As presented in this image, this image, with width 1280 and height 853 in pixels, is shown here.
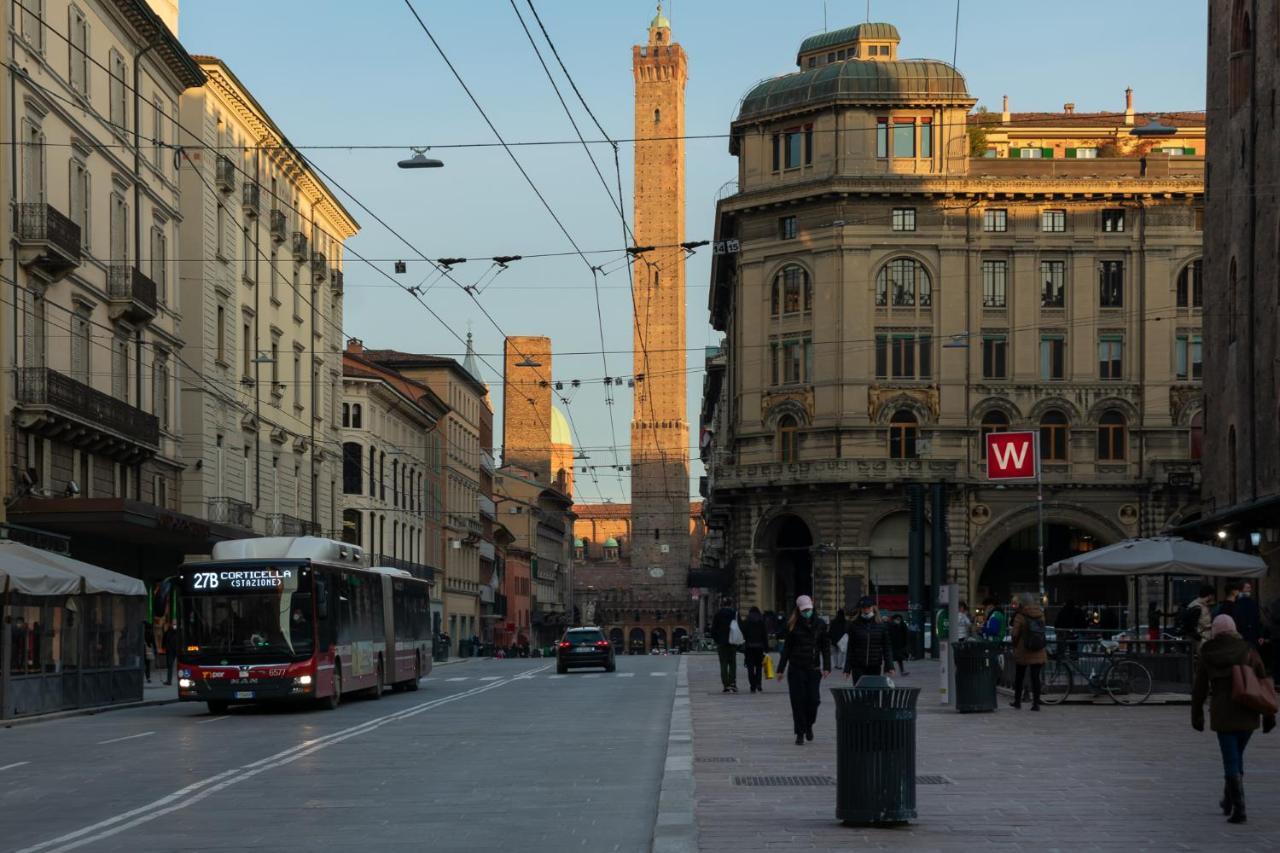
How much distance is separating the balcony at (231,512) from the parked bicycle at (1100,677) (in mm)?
29870

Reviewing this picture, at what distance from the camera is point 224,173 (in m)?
54.8

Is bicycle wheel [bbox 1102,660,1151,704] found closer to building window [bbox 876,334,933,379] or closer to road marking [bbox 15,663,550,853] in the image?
road marking [bbox 15,663,550,853]

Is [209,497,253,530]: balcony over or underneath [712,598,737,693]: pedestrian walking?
over

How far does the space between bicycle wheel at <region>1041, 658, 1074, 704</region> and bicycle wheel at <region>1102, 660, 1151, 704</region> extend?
0.59 m

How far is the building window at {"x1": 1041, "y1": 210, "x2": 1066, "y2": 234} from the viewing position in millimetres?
72938

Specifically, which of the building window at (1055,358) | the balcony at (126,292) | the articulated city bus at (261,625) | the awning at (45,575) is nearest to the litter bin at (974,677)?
the articulated city bus at (261,625)

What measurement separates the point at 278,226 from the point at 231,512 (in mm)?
10737

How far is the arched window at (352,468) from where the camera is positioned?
80.9m

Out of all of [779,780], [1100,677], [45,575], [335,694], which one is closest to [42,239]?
[45,575]

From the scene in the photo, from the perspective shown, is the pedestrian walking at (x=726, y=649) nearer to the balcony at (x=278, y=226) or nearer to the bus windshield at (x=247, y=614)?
the bus windshield at (x=247, y=614)

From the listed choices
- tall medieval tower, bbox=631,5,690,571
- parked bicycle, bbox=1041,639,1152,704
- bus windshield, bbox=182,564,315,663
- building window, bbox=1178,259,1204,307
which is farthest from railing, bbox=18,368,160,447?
tall medieval tower, bbox=631,5,690,571

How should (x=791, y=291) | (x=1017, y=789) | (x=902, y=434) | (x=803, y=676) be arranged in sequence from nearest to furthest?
1. (x=1017, y=789)
2. (x=803, y=676)
3. (x=902, y=434)
4. (x=791, y=291)

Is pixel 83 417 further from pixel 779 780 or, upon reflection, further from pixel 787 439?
pixel 787 439

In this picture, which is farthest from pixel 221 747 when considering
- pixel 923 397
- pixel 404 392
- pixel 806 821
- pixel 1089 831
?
pixel 404 392
